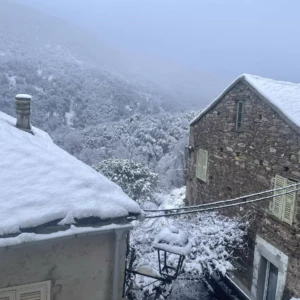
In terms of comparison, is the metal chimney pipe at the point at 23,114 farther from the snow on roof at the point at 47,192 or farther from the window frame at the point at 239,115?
the window frame at the point at 239,115

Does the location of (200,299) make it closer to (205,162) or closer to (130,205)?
(205,162)

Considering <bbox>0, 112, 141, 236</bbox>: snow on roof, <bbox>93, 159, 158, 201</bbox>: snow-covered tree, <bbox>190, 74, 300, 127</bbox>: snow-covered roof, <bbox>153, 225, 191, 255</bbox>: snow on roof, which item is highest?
<bbox>190, 74, 300, 127</bbox>: snow-covered roof

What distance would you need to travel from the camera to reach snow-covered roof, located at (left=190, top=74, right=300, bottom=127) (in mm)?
9203

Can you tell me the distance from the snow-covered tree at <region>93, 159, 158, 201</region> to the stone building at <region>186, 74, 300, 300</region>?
1099cm

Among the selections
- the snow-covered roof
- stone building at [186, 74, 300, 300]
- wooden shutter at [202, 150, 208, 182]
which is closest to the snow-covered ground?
stone building at [186, 74, 300, 300]

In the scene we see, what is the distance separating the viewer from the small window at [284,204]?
898cm

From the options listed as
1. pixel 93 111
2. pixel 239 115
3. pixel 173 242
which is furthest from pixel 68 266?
pixel 93 111

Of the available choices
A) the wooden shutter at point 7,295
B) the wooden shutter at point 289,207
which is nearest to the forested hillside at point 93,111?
the wooden shutter at point 289,207

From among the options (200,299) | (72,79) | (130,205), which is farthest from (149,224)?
(72,79)

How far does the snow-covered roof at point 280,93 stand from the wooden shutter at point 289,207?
1.80 metres

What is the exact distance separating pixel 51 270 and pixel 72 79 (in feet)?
218

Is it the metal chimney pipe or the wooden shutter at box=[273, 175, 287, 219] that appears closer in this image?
the metal chimney pipe

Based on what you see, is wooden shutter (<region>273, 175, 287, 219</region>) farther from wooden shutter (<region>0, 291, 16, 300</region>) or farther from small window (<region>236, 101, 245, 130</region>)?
wooden shutter (<region>0, 291, 16, 300</region>)

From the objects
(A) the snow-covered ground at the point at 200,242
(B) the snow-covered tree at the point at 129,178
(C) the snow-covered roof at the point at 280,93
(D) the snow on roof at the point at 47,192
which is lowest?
(B) the snow-covered tree at the point at 129,178
